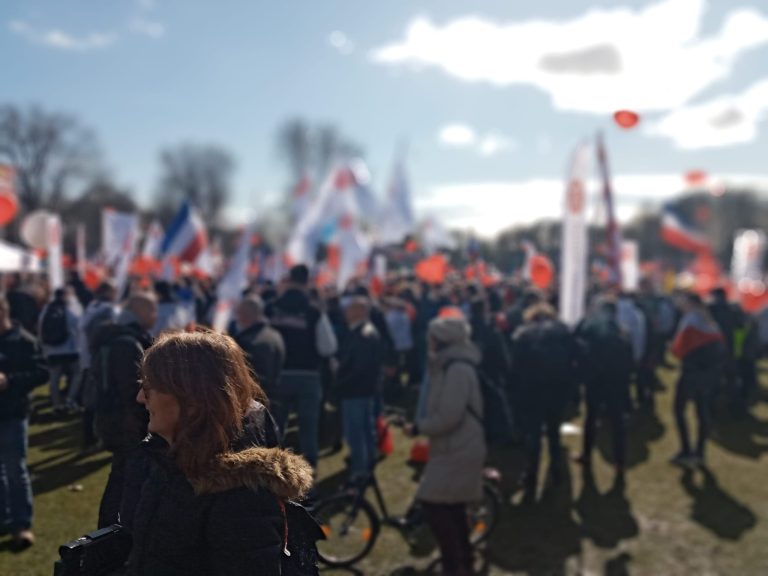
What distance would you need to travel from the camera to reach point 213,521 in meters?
1.82

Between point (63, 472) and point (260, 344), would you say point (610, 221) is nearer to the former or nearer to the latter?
A: point (260, 344)

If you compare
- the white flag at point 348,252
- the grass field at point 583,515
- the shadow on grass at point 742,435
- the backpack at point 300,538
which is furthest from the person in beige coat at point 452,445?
the white flag at point 348,252

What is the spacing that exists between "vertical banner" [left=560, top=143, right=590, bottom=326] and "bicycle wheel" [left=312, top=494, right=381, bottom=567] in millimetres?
4038

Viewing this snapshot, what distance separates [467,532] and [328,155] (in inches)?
2008

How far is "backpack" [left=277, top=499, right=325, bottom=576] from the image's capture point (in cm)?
210

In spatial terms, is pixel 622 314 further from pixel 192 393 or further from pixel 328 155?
pixel 328 155

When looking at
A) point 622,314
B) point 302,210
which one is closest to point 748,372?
point 622,314

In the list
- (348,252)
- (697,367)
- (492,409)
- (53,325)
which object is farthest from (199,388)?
(348,252)

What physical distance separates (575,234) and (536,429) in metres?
2.59

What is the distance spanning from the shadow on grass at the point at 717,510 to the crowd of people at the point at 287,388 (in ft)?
2.23

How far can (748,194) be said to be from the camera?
2653 inches

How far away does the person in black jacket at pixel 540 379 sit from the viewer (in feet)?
22.5

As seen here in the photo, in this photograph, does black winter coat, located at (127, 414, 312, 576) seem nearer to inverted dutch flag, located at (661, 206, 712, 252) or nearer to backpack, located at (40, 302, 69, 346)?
backpack, located at (40, 302, 69, 346)

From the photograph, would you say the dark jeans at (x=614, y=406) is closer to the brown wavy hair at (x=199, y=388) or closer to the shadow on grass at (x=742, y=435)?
the shadow on grass at (x=742, y=435)
